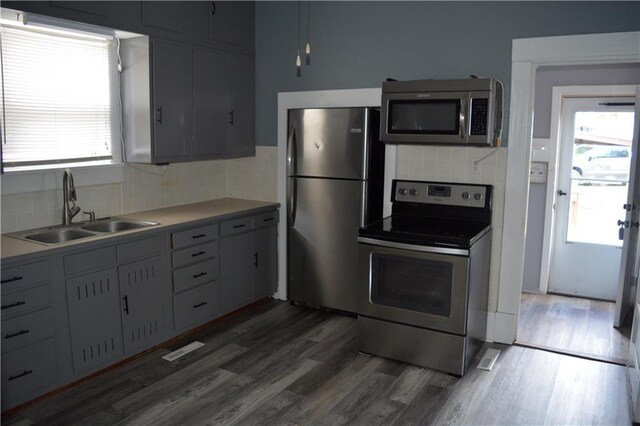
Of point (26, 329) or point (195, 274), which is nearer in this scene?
point (26, 329)

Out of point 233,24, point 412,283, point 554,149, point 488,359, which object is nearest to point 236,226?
point 412,283

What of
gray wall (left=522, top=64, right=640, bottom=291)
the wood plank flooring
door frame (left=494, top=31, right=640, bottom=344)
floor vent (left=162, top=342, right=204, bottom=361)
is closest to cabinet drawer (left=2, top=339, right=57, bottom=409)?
floor vent (left=162, top=342, right=204, bottom=361)

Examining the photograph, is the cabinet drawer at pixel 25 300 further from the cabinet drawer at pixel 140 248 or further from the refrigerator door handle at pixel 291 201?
the refrigerator door handle at pixel 291 201

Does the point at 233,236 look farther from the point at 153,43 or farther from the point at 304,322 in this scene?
the point at 153,43

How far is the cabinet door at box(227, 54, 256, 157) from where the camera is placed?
442cm

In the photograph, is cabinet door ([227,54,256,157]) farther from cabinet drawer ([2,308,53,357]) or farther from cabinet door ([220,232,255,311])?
cabinet drawer ([2,308,53,357])

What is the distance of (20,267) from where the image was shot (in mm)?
2756

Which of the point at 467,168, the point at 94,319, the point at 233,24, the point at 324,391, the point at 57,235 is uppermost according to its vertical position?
the point at 233,24

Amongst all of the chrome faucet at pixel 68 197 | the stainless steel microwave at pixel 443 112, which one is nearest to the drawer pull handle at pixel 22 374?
the chrome faucet at pixel 68 197

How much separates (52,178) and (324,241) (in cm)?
198

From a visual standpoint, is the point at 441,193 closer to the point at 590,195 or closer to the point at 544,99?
the point at 544,99

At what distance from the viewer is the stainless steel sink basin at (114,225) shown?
360 cm

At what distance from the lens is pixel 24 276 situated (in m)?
2.77

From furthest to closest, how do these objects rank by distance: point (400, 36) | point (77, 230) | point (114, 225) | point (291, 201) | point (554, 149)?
point (554, 149)
point (291, 201)
point (400, 36)
point (114, 225)
point (77, 230)
